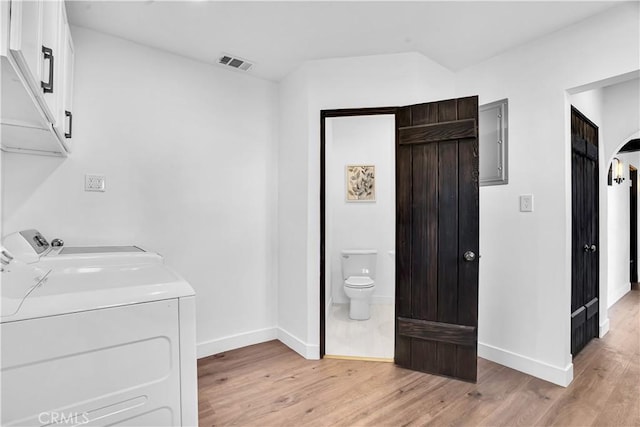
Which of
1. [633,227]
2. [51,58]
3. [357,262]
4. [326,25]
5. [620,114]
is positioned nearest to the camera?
[51,58]

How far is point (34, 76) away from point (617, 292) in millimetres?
6265

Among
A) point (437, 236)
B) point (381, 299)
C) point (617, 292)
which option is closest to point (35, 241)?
point (437, 236)

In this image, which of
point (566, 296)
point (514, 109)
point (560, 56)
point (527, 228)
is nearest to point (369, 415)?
point (566, 296)

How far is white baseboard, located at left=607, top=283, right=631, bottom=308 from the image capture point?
428cm

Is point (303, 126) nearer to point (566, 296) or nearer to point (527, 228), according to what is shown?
point (527, 228)

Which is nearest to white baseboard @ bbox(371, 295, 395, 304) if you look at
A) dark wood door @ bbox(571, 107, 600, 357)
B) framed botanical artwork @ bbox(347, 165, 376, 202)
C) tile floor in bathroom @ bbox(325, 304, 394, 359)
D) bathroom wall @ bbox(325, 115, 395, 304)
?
bathroom wall @ bbox(325, 115, 395, 304)

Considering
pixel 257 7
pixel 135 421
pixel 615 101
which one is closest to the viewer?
pixel 135 421

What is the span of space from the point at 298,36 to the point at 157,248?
1.90m

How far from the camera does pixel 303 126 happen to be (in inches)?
110

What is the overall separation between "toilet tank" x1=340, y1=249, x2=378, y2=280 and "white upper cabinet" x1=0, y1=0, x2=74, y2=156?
117 inches

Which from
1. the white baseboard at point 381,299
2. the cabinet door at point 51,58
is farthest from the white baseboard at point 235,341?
the cabinet door at point 51,58

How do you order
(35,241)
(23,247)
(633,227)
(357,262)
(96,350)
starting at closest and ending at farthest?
(96,350) < (23,247) < (35,241) < (357,262) < (633,227)

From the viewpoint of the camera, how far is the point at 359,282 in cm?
364

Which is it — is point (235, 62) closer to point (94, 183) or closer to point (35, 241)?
point (94, 183)
